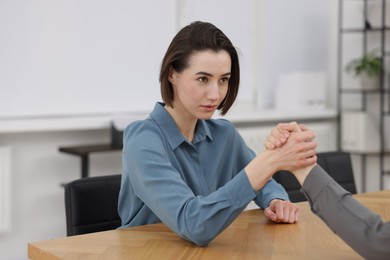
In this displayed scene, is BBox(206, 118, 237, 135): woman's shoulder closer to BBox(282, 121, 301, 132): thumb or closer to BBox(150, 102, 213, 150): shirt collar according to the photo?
BBox(150, 102, 213, 150): shirt collar

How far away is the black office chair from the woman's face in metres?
0.65

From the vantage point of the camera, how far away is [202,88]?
1.88 metres

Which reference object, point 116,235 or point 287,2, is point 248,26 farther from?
point 116,235

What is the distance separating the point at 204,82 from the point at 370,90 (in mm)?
3327

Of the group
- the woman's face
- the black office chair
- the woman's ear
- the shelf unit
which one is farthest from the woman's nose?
the shelf unit

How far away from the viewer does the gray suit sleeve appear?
147 centimetres

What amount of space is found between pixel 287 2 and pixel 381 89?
3.00 feet

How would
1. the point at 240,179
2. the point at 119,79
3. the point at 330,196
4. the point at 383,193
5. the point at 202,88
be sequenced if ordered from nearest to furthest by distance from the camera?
the point at 330,196 < the point at 240,179 < the point at 202,88 < the point at 383,193 < the point at 119,79

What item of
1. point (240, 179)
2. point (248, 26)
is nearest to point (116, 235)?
point (240, 179)

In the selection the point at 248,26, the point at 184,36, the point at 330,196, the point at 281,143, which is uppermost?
the point at 248,26

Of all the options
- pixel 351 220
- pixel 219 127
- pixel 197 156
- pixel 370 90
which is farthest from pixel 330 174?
pixel 370 90

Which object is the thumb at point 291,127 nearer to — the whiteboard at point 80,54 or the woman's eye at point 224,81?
the woman's eye at point 224,81

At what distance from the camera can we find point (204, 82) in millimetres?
1886

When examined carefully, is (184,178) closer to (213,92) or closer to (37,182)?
(213,92)
